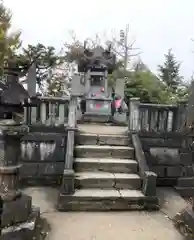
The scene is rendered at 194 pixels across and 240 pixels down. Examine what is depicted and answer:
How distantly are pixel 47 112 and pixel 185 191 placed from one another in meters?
4.08

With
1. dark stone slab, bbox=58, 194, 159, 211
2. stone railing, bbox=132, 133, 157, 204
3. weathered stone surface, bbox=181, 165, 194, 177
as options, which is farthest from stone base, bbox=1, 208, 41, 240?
weathered stone surface, bbox=181, 165, 194, 177

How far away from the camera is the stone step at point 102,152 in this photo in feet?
18.5

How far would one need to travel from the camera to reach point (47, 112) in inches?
237

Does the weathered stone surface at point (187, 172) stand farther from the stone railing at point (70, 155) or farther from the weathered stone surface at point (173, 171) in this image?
the stone railing at point (70, 155)

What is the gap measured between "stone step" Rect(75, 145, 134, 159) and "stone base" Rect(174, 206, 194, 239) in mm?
1945

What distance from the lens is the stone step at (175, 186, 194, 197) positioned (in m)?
5.96

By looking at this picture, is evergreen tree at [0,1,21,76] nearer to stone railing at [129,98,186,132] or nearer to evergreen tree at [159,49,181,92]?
stone railing at [129,98,186,132]

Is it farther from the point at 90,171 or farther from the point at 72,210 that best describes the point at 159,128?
the point at 72,210

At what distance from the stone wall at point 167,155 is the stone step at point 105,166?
943 millimetres

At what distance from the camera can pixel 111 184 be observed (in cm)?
502

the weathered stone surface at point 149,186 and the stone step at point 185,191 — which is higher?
the weathered stone surface at point 149,186

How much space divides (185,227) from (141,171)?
1.56 metres

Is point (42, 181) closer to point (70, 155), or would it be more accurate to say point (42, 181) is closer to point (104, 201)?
point (70, 155)

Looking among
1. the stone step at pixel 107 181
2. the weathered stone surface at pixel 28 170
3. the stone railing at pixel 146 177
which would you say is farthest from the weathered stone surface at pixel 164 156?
the weathered stone surface at pixel 28 170
